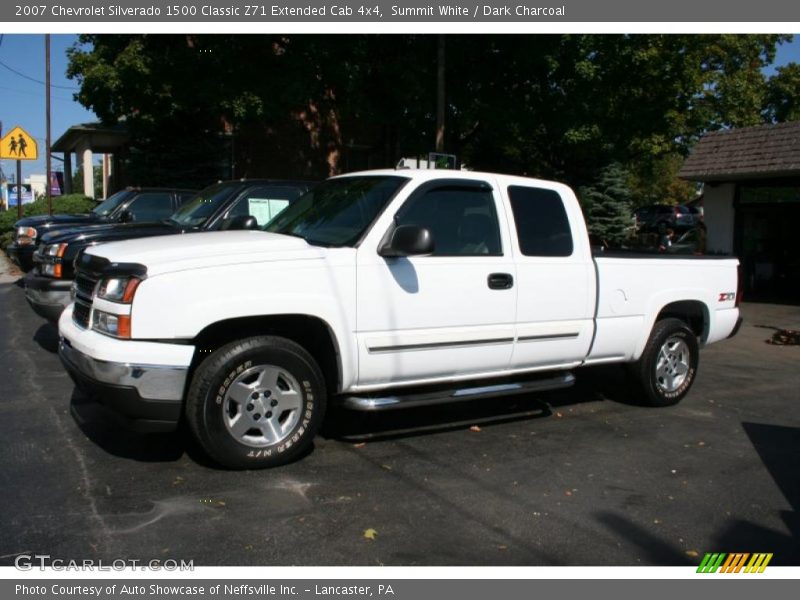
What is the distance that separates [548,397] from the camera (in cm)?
716

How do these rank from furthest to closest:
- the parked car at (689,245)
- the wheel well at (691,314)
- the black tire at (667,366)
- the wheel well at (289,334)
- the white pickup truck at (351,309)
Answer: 1. the parked car at (689,245)
2. the wheel well at (691,314)
3. the black tire at (667,366)
4. the wheel well at (289,334)
5. the white pickup truck at (351,309)

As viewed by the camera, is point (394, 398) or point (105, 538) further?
point (394, 398)

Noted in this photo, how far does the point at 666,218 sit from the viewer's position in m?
37.2

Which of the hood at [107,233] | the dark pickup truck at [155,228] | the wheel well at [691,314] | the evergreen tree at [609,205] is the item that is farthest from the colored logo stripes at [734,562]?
the evergreen tree at [609,205]

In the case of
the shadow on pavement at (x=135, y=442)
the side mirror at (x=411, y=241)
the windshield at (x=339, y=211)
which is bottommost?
the shadow on pavement at (x=135, y=442)

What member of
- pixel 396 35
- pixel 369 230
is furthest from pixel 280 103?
pixel 369 230

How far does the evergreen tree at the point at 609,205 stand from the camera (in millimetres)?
26141

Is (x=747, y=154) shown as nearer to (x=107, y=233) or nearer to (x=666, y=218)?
(x=107, y=233)

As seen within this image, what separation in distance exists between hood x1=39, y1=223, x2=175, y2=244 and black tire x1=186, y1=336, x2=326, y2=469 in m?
4.09

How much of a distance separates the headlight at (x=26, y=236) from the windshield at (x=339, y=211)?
7296 mm

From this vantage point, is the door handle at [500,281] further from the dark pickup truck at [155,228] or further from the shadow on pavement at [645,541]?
the dark pickup truck at [155,228]

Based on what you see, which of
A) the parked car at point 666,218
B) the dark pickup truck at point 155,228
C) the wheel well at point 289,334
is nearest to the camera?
the wheel well at point 289,334

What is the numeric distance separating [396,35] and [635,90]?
287 inches
